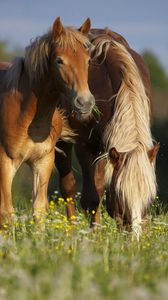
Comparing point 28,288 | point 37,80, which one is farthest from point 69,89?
point 28,288

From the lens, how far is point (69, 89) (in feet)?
→ 20.5

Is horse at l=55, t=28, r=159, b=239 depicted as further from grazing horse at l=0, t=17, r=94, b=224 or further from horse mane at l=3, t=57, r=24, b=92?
horse mane at l=3, t=57, r=24, b=92

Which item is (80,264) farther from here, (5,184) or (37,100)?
(37,100)

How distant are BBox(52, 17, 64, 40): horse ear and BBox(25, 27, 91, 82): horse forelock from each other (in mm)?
29

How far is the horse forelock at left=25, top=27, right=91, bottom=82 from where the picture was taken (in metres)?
6.32

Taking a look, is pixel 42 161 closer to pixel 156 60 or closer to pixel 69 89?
pixel 69 89

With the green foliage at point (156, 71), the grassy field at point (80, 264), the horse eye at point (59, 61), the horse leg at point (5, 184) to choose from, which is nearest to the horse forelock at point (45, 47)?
the horse eye at point (59, 61)

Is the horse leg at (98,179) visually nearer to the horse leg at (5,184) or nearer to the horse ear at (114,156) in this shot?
the horse ear at (114,156)

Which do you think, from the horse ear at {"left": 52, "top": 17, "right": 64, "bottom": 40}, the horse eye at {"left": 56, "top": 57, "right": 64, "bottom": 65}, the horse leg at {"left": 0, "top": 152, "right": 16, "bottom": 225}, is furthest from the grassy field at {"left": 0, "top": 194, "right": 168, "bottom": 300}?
the horse ear at {"left": 52, "top": 17, "right": 64, "bottom": 40}

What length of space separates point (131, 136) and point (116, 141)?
0.22 meters

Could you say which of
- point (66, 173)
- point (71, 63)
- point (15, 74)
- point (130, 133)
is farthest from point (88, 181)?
point (71, 63)

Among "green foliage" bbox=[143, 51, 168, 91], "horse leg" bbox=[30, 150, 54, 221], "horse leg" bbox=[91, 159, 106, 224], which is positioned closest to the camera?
"horse leg" bbox=[30, 150, 54, 221]

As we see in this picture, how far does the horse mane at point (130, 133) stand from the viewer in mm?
6383

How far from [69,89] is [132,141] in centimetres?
86
